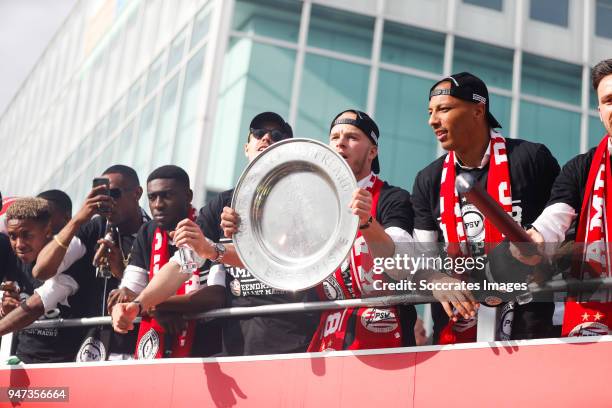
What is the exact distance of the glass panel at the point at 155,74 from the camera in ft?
56.7

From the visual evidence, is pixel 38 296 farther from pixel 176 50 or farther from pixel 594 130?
pixel 594 130

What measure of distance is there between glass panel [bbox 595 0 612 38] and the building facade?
0.09ft

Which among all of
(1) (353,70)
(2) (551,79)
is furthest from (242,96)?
(2) (551,79)

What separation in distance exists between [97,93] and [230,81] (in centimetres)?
844

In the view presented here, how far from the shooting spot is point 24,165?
1164 inches

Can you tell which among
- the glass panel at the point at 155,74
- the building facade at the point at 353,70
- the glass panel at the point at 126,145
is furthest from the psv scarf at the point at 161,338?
the glass panel at the point at 126,145

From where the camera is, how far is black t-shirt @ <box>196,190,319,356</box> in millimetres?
4398

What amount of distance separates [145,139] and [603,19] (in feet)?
28.3

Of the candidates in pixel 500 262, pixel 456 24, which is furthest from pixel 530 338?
pixel 456 24

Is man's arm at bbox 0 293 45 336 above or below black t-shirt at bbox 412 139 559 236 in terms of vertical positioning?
below

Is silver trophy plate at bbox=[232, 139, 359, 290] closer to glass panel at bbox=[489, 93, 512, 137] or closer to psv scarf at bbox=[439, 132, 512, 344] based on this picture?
psv scarf at bbox=[439, 132, 512, 344]

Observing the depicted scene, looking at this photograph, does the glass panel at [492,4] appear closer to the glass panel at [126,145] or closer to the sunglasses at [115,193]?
the glass panel at [126,145]

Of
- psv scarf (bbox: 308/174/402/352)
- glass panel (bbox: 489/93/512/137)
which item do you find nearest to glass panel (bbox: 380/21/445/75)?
glass panel (bbox: 489/93/512/137)

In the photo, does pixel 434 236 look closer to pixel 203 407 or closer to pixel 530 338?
pixel 530 338
